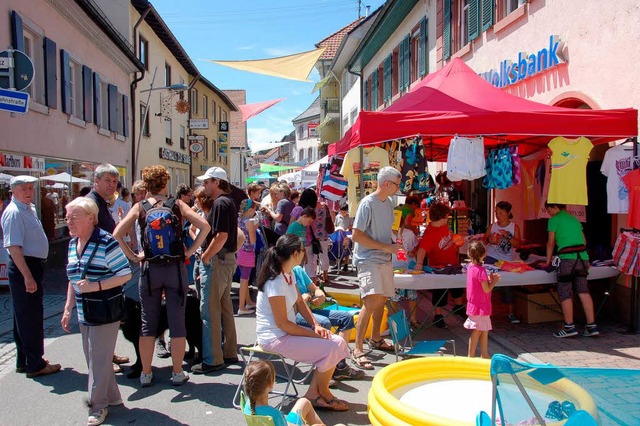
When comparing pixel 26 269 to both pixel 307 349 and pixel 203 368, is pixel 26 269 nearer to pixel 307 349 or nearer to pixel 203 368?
pixel 203 368

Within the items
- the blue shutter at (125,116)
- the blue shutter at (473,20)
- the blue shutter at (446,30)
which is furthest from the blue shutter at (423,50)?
the blue shutter at (125,116)

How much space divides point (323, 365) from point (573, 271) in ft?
11.9

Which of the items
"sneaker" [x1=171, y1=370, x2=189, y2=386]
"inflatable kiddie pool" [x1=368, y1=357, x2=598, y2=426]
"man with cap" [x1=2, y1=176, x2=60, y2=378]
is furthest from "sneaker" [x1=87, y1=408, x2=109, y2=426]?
"inflatable kiddie pool" [x1=368, y1=357, x2=598, y2=426]

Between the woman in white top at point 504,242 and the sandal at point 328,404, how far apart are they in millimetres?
3793

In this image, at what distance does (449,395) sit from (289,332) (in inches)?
49.1

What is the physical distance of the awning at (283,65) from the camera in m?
15.0

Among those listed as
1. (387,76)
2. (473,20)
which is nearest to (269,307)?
(473,20)

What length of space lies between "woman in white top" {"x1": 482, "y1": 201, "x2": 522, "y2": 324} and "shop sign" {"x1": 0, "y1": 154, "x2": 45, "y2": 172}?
8477 mm

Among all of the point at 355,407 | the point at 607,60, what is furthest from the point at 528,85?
the point at 355,407

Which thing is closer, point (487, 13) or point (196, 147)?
point (487, 13)

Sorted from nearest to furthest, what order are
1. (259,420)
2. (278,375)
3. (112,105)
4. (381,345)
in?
(259,420) < (278,375) < (381,345) < (112,105)

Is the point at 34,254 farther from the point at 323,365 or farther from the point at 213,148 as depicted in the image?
the point at 213,148

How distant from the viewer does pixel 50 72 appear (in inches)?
474

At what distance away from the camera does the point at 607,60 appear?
6992mm
